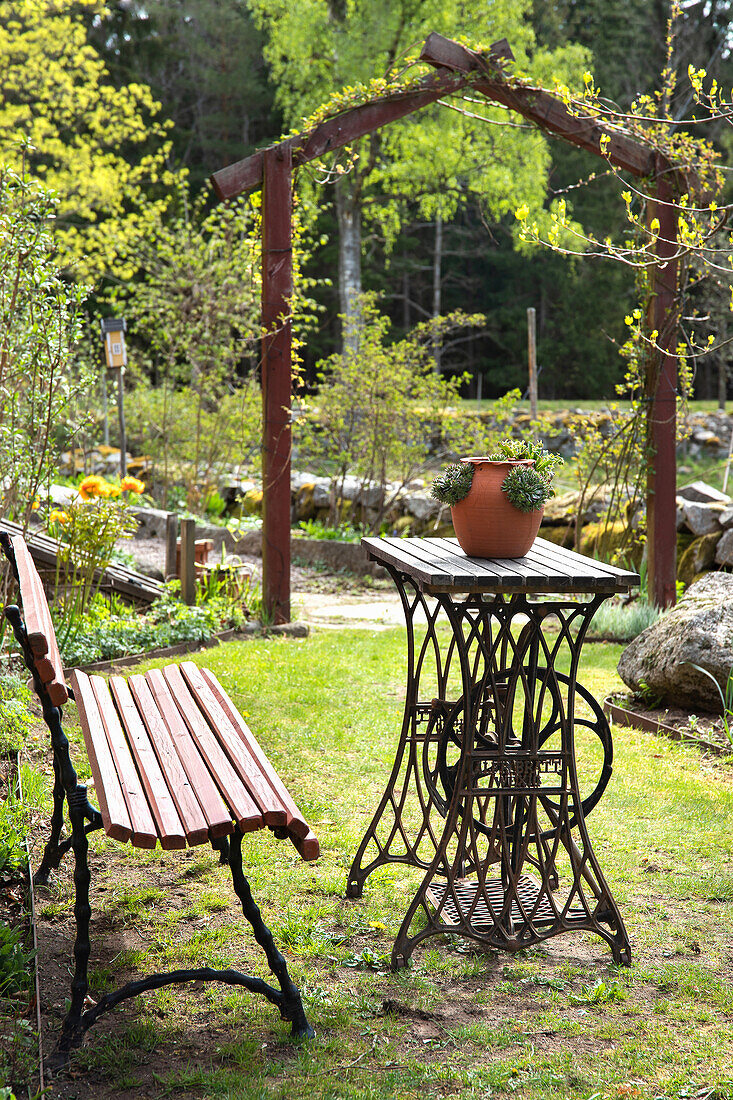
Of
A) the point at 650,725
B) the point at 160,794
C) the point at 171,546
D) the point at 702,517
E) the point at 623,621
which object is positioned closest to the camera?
the point at 160,794

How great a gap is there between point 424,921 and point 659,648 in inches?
96.4

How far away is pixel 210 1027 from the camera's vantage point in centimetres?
217

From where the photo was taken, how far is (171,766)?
91.3 inches

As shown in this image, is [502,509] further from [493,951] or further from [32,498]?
[32,498]

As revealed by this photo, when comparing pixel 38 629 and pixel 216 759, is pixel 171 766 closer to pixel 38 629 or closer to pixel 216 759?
pixel 216 759

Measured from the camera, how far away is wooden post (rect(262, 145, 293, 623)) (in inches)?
240

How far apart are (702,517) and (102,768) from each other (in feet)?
19.4

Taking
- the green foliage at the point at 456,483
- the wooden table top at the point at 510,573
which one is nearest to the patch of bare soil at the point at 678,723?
the wooden table top at the point at 510,573

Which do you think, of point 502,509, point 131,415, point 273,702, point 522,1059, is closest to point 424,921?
point 522,1059

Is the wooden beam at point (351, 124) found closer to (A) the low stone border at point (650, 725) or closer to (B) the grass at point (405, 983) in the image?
(A) the low stone border at point (650, 725)

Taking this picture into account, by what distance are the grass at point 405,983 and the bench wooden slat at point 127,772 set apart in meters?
0.53

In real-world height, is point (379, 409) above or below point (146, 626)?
above

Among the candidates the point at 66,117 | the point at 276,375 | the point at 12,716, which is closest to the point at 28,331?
the point at 12,716

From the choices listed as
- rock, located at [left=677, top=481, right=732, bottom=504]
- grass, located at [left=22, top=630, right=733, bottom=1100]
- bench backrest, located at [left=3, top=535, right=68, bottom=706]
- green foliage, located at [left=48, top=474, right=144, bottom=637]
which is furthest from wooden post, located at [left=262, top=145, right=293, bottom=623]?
rock, located at [left=677, top=481, right=732, bottom=504]
